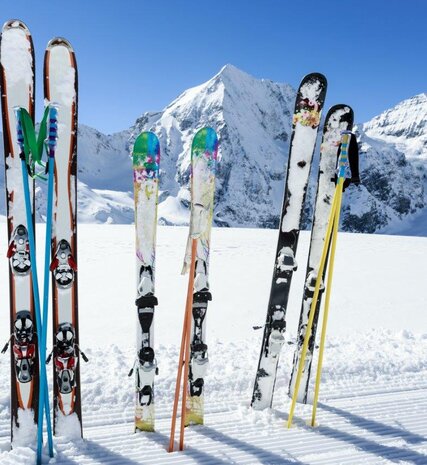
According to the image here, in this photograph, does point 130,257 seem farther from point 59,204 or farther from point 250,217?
point 250,217

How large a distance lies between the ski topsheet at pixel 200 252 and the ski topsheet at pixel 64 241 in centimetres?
92

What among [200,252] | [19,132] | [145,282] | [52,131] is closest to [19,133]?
[19,132]

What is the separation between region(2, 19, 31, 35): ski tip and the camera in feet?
10.5

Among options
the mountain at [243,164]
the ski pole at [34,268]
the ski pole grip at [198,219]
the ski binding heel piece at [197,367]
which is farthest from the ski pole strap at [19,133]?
the mountain at [243,164]

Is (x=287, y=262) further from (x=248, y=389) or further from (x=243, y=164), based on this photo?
(x=243, y=164)

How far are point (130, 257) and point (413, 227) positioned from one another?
5930 inches

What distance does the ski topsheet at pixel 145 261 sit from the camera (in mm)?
3529

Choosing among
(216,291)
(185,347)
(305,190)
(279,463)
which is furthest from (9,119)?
(216,291)

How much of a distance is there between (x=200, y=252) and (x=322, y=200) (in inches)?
49.1

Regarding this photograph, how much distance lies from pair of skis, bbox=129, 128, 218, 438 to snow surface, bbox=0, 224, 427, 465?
31 centimetres

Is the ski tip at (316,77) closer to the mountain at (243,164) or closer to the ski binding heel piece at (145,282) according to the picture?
the ski binding heel piece at (145,282)

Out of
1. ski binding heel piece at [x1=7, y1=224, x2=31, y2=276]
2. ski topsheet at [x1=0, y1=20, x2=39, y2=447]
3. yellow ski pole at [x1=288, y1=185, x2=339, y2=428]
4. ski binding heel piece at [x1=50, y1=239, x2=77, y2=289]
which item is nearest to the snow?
ski topsheet at [x1=0, y1=20, x2=39, y2=447]

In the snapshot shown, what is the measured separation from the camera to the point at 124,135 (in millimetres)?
164500

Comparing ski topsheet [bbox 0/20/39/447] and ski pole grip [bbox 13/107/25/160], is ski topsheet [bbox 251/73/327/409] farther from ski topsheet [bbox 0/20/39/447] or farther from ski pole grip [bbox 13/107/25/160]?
ski pole grip [bbox 13/107/25/160]
